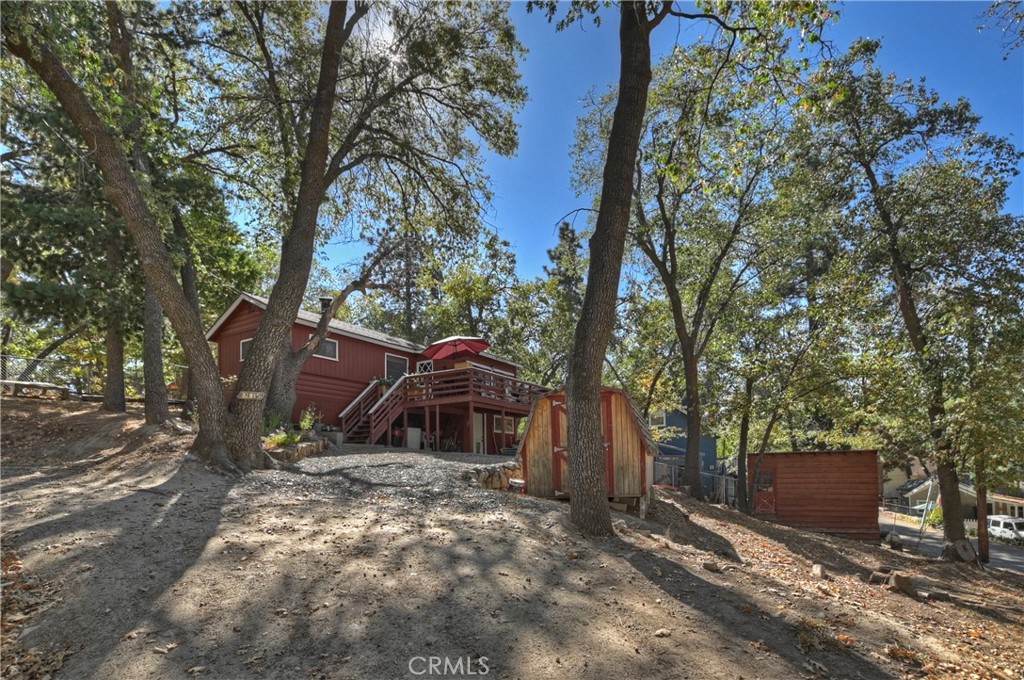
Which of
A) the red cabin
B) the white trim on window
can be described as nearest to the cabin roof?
the red cabin

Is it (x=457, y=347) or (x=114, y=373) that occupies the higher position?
(x=457, y=347)

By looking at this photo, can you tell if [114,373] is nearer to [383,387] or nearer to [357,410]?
[357,410]

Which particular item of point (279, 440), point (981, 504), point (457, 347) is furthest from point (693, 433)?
point (279, 440)

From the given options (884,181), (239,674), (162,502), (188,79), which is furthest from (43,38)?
(884,181)

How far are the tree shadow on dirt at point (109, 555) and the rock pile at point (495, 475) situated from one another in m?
4.49

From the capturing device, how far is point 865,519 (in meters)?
15.6

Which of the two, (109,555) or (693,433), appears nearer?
(109,555)

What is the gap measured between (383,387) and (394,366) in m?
2.22

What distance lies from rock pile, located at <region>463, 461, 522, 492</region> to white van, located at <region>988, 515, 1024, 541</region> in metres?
28.8

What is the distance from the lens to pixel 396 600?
3717mm

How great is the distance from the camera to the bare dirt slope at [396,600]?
3.09m

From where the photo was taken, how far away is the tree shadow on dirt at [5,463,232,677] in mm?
3150

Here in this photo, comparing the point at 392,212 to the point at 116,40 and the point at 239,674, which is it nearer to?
the point at 116,40

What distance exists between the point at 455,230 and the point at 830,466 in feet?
47.6
